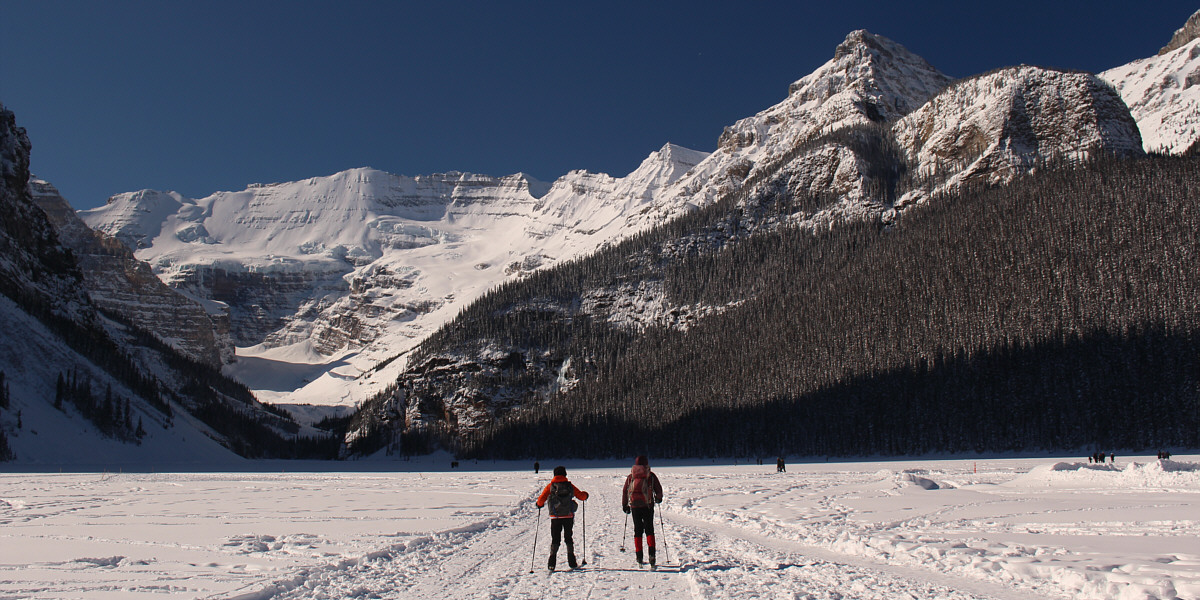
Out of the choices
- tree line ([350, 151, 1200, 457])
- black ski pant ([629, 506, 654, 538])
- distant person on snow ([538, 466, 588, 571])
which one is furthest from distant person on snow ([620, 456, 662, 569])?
tree line ([350, 151, 1200, 457])

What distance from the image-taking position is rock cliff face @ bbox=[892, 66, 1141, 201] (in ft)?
508

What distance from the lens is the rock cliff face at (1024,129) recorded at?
15475 centimetres

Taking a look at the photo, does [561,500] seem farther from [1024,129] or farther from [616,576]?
[1024,129]

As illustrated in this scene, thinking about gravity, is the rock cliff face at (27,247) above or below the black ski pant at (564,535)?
above

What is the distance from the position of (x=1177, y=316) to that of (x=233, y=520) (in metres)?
90.9

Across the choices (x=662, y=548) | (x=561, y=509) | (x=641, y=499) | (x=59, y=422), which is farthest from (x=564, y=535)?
(x=59, y=422)

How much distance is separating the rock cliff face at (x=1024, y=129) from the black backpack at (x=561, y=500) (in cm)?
15189

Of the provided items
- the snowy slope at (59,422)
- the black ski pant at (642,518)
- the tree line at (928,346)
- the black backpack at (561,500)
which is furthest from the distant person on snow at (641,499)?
the snowy slope at (59,422)

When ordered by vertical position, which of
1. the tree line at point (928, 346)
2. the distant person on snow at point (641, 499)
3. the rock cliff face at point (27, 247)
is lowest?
the distant person on snow at point (641, 499)

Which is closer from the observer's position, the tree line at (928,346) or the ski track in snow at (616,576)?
the ski track in snow at (616,576)

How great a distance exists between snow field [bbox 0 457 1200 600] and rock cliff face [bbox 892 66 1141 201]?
141 m

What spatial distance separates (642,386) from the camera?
407 feet

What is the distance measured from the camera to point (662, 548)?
17.0 metres

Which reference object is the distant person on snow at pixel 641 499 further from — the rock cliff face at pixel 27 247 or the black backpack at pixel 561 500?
the rock cliff face at pixel 27 247
